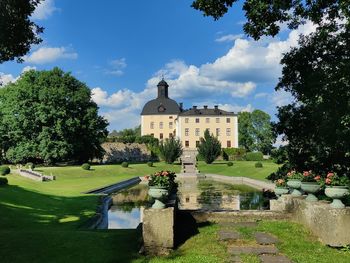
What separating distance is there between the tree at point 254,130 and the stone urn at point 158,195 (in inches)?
3388

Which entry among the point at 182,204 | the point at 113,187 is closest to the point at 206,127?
the point at 113,187

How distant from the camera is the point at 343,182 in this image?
7641 mm

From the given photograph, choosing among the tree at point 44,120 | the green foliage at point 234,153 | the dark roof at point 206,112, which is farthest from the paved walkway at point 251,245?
the dark roof at point 206,112

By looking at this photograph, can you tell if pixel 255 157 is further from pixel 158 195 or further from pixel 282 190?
pixel 158 195

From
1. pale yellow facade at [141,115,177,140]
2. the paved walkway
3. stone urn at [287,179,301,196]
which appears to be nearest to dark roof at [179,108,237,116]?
pale yellow facade at [141,115,177,140]

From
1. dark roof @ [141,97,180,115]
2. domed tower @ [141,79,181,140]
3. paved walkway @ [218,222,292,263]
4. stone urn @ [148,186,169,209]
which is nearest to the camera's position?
paved walkway @ [218,222,292,263]

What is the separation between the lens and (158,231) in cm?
700

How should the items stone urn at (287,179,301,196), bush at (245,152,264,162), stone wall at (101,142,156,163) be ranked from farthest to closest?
1. stone wall at (101,142,156,163)
2. bush at (245,152,264,162)
3. stone urn at (287,179,301,196)

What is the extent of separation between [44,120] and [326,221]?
1670 inches

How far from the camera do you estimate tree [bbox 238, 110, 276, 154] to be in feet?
299

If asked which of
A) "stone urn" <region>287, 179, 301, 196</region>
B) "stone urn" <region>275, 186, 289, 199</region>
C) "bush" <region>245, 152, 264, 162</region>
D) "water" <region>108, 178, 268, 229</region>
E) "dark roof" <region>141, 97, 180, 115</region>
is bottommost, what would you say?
"water" <region>108, 178, 268, 229</region>

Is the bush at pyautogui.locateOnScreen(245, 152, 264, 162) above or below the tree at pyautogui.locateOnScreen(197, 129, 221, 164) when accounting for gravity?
below

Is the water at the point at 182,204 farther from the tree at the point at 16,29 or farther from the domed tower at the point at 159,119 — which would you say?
the domed tower at the point at 159,119

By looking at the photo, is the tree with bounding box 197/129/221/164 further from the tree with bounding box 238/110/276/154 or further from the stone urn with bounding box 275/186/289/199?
the stone urn with bounding box 275/186/289/199
